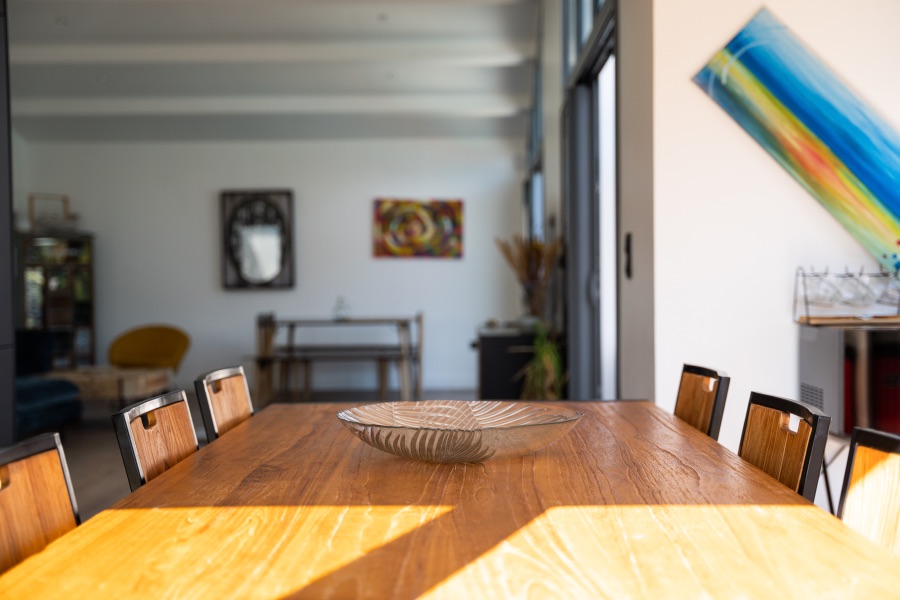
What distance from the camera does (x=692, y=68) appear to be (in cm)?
288

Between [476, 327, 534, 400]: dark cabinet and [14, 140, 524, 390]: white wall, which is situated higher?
[14, 140, 524, 390]: white wall

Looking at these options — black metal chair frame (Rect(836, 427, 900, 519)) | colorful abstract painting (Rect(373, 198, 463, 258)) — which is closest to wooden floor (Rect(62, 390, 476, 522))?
black metal chair frame (Rect(836, 427, 900, 519))

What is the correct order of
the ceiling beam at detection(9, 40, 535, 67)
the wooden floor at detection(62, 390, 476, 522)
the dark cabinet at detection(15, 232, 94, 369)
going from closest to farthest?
the wooden floor at detection(62, 390, 476, 522) → the ceiling beam at detection(9, 40, 535, 67) → the dark cabinet at detection(15, 232, 94, 369)

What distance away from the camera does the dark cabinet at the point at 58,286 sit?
323 inches

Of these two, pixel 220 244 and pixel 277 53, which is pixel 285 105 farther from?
pixel 220 244

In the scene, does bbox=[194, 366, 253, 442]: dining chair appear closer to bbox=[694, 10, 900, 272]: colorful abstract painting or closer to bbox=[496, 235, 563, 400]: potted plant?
bbox=[694, 10, 900, 272]: colorful abstract painting

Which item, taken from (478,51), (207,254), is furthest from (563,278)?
(207,254)

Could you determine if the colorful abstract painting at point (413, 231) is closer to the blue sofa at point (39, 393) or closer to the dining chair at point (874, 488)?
the blue sofa at point (39, 393)

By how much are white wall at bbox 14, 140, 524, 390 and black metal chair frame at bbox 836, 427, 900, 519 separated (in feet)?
25.0

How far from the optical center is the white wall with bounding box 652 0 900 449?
2.85m

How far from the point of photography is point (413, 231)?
876 centimetres

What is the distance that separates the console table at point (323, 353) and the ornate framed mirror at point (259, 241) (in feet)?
2.17

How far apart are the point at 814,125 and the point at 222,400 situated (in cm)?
221

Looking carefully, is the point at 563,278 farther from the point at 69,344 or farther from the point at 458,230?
the point at 69,344
